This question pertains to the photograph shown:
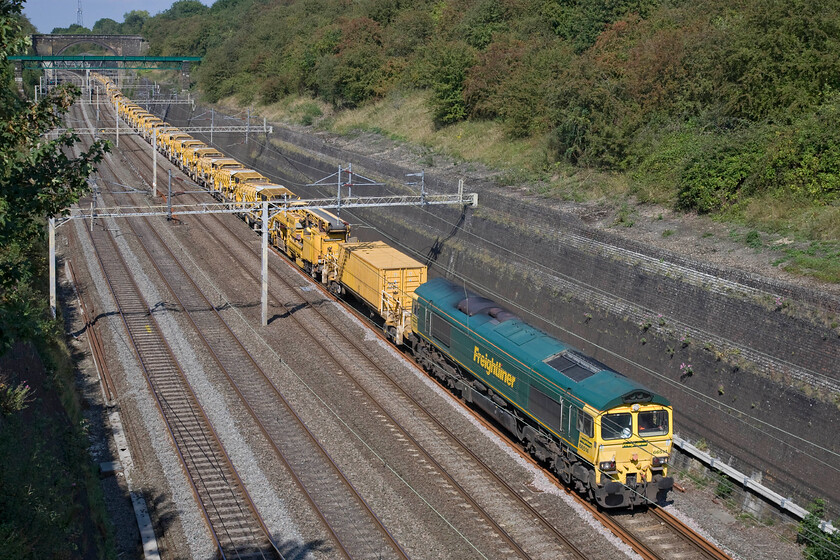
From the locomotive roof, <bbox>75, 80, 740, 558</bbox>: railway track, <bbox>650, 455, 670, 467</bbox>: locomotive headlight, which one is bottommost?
<bbox>75, 80, 740, 558</bbox>: railway track

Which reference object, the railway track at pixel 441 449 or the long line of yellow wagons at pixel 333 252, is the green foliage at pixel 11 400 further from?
the long line of yellow wagons at pixel 333 252

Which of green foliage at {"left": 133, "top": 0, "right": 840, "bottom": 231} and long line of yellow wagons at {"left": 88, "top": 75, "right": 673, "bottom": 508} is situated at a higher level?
green foliage at {"left": 133, "top": 0, "right": 840, "bottom": 231}

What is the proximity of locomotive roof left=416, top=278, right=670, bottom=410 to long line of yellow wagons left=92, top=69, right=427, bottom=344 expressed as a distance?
2605mm

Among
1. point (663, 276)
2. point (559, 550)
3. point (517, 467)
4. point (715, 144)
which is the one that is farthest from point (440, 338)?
point (715, 144)

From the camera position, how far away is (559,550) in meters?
14.9

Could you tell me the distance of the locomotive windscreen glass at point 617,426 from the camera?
15508mm

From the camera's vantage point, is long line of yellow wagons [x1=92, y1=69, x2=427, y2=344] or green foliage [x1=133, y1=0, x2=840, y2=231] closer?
green foliage [x1=133, y1=0, x2=840, y2=231]

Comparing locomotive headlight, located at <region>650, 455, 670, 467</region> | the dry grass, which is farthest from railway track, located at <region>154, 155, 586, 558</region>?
the dry grass

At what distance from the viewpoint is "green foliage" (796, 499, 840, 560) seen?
48.1 feet

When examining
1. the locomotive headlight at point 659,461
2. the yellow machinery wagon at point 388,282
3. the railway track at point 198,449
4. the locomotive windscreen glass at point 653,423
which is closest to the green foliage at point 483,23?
the yellow machinery wagon at point 388,282

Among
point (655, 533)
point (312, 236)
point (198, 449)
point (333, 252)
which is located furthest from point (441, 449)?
point (312, 236)

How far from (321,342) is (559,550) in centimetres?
1310

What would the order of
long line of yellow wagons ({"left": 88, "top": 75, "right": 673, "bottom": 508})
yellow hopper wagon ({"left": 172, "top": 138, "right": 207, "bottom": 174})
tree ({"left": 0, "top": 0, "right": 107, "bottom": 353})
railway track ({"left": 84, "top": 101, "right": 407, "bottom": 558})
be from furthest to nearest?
yellow hopper wagon ({"left": 172, "top": 138, "right": 207, "bottom": 174}), long line of yellow wagons ({"left": 88, "top": 75, "right": 673, "bottom": 508}), railway track ({"left": 84, "top": 101, "right": 407, "bottom": 558}), tree ({"left": 0, "top": 0, "right": 107, "bottom": 353})

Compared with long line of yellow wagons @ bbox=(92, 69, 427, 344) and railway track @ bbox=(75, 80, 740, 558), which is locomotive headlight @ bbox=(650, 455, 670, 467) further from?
long line of yellow wagons @ bbox=(92, 69, 427, 344)
